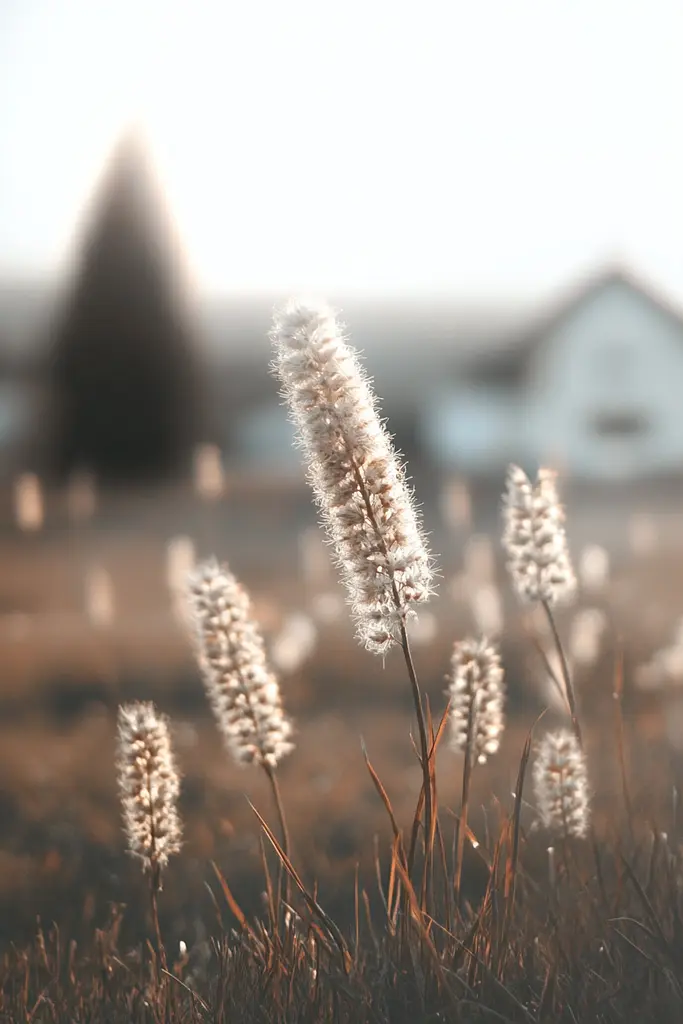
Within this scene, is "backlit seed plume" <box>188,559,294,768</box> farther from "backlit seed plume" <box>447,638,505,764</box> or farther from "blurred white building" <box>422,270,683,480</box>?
"blurred white building" <box>422,270,683,480</box>

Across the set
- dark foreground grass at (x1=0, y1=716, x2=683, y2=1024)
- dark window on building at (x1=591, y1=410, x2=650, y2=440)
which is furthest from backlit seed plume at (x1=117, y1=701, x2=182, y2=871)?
dark window on building at (x1=591, y1=410, x2=650, y2=440)

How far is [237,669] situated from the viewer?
722 mm

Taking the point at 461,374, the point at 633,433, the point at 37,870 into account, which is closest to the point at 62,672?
the point at 37,870

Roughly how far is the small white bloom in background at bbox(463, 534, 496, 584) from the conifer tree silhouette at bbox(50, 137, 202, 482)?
33.3 inches

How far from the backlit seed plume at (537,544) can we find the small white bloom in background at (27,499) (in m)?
1.48

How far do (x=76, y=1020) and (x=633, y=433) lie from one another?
7.94 ft

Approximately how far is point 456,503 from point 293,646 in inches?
25.5

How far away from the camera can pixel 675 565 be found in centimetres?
227

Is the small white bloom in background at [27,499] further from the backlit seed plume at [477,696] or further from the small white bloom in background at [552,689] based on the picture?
the backlit seed plume at [477,696]

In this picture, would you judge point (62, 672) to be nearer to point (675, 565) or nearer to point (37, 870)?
point (37, 870)

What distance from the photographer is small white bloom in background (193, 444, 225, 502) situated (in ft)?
6.35

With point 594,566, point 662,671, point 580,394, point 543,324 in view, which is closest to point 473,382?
point 543,324

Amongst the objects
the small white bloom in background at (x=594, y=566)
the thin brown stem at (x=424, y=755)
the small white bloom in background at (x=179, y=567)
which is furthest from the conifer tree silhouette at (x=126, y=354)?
the thin brown stem at (x=424, y=755)

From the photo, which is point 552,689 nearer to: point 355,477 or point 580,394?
point 355,477
